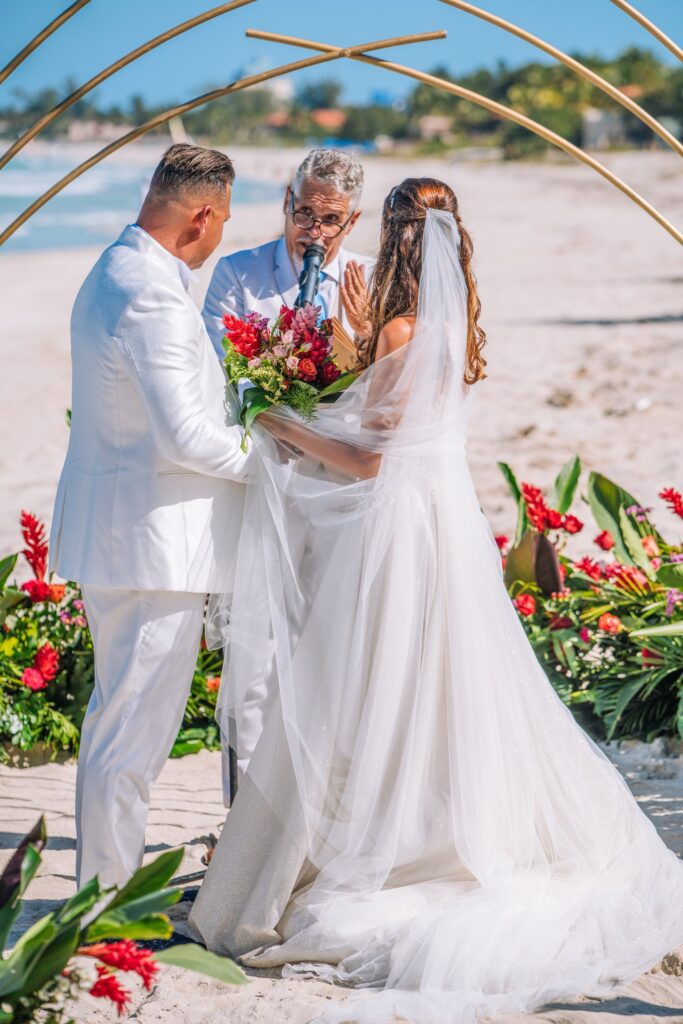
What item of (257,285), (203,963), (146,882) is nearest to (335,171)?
(257,285)

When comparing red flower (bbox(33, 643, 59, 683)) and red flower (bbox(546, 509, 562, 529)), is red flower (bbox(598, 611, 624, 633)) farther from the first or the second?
red flower (bbox(33, 643, 59, 683))

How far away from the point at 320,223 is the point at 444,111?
101448 mm

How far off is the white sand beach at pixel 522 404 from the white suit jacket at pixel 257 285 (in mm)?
1983

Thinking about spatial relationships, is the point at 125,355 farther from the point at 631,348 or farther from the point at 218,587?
the point at 631,348

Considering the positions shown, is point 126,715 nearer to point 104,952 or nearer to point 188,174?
point 104,952

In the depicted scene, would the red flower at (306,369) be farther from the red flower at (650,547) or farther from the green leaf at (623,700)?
the red flower at (650,547)

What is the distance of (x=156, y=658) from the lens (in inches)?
133

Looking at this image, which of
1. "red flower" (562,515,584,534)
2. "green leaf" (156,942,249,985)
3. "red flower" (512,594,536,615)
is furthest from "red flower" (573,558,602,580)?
"green leaf" (156,942,249,985)

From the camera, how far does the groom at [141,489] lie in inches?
128

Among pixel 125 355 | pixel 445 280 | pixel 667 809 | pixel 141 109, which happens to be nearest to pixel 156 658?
pixel 125 355

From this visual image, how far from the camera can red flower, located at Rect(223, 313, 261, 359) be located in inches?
140

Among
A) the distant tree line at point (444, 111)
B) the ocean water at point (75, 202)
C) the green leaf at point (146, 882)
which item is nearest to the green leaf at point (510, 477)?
the green leaf at point (146, 882)

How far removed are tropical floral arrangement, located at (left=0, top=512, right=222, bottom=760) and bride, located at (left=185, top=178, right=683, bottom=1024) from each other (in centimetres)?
167

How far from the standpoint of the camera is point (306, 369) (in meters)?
3.56
